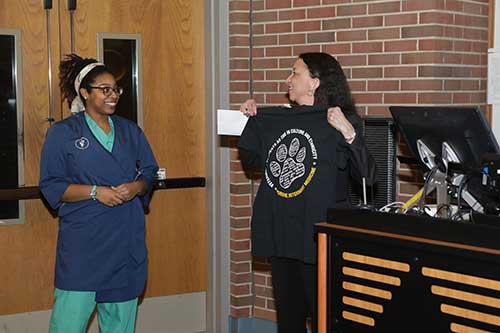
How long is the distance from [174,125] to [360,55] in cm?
130

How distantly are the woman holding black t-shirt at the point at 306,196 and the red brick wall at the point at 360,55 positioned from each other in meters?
0.63

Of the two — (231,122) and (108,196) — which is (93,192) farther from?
(231,122)

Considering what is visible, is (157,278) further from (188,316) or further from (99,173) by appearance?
(99,173)

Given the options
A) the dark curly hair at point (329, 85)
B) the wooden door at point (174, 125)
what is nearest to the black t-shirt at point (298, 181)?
the dark curly hair at point (329, 85)

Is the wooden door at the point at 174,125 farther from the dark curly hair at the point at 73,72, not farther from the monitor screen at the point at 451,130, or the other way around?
the monitor screen at the point at 451,130

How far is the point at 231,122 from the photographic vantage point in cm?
425

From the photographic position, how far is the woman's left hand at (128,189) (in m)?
4.16

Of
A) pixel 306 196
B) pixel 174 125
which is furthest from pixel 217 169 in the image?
pixel 306 196

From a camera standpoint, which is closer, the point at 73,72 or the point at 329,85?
the point at 329,85

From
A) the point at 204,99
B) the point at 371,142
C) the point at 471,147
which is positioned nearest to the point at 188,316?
the point at 204,99

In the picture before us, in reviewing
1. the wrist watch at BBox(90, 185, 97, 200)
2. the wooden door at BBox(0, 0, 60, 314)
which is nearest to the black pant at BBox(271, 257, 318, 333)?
the wrist watch at BBox(90, 185, 97, 200)

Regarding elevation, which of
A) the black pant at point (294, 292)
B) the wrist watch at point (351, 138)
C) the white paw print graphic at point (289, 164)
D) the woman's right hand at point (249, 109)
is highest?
the woman's right hand at point (249, 109)

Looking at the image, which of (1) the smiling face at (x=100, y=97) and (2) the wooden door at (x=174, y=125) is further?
(2) the wooden door at (x=174, y=125)

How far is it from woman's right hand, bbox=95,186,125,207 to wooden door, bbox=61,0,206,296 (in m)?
1.05
